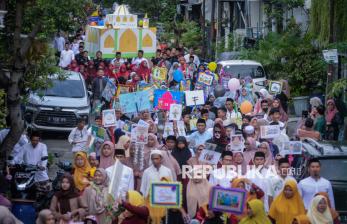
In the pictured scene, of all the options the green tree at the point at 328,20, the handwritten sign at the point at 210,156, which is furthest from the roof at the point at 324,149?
the green tree at the point at 328,20

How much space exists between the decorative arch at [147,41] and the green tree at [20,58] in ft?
40.0

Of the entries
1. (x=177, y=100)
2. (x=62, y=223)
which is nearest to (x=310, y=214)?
(x=62, y=223)

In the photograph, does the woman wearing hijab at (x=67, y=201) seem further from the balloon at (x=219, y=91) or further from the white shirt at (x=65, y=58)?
the white shirt at (x=65, y=58)

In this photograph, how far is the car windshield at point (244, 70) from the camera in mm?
32750

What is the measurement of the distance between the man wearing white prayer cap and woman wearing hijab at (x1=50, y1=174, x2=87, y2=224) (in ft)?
5.56

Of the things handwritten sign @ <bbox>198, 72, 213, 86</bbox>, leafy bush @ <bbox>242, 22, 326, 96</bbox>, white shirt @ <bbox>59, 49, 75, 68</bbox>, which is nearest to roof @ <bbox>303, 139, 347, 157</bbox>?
handwritten sign @ <bbox>198, 72, 213, 86</bbox>

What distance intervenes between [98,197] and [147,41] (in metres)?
19.7

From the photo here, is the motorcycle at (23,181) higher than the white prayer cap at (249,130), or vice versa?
the white prayer cap at (249,130)

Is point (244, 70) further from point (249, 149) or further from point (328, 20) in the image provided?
point (249, 149)

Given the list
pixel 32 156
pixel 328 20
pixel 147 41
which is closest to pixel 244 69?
pixel 147 41

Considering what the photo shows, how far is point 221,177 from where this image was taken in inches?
648

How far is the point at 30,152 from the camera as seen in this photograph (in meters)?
18.9

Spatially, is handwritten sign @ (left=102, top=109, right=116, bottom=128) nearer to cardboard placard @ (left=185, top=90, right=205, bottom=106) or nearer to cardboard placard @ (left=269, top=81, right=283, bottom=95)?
cardboard placard @ (left=185, top=90, right=205, bottom=106)

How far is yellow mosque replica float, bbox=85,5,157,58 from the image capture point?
110ft
